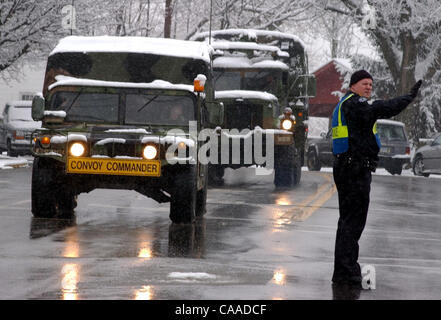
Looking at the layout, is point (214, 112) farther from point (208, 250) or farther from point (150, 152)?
point (208, 250)

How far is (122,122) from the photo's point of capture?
512 inches

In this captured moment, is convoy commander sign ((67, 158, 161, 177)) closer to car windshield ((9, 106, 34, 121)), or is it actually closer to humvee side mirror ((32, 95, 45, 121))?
humvee side mirror ((32, 95, 45, 121))

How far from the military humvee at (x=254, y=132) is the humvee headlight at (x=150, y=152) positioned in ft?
26.5

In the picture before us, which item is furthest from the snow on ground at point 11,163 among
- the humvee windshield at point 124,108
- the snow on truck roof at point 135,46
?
the humvee windshield at point 124,108

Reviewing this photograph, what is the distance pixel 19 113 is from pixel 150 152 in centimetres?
2184

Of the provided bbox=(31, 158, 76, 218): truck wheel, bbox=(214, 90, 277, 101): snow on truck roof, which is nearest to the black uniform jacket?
bbox=(31, 158, 76, 218): truck wheel

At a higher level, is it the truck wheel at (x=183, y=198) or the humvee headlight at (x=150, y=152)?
the humvee headlight at (x=150, y=152)

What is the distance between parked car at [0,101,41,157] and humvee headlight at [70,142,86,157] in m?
20.6

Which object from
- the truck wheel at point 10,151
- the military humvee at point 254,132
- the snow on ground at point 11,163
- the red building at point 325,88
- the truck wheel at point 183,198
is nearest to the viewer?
the truck wheel at point 183,198

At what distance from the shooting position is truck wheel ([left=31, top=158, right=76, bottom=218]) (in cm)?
1237

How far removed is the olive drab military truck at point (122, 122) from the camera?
1213cm

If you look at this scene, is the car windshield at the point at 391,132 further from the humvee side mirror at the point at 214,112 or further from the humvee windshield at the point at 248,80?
the humvee side mirror at the point at 214,112
